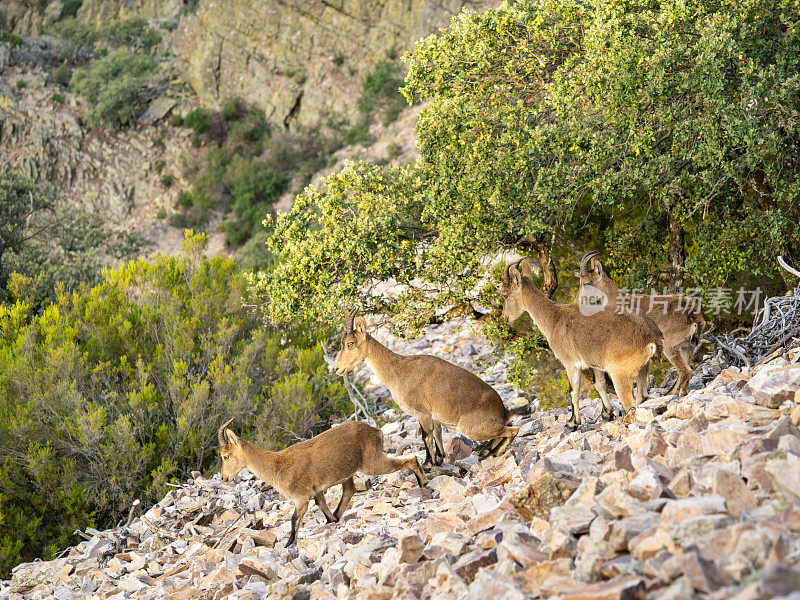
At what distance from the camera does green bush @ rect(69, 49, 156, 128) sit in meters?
53.3

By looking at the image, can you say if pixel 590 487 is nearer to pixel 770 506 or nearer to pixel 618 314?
pixel 770 506

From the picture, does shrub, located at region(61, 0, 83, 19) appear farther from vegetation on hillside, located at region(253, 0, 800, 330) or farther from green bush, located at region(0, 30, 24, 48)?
vegetation on hillside, located at region(253, 0, 800, 330)

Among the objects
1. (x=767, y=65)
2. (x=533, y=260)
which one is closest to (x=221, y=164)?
(x=533, y=260)

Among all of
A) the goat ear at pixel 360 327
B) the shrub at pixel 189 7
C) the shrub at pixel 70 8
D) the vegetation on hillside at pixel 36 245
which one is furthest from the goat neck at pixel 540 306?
the shrub at pixel 70 8

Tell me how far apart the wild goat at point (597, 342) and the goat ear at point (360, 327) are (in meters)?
1.90

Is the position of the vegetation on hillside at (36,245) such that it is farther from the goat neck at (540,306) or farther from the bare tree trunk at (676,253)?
the bare tree trunk at (676,253)

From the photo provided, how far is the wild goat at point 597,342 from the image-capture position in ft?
26.2

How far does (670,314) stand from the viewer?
9445mm

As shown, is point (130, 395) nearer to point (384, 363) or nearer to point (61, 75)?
point (384, 363)

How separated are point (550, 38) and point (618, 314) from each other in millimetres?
4680

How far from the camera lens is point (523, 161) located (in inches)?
408

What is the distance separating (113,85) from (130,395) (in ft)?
155

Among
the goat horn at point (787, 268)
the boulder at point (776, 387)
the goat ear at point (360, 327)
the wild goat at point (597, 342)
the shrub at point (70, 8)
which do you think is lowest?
the goat ear at point (360, 327)

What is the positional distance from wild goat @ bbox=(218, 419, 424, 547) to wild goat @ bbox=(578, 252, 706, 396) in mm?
3090
